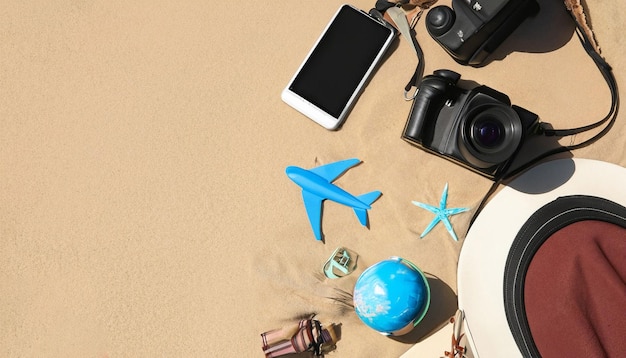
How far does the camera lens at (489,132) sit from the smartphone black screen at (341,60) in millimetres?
255

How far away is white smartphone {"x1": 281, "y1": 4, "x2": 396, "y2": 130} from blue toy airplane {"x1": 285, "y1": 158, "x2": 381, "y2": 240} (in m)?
0.08

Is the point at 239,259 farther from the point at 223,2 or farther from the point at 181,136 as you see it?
the point at 223,2

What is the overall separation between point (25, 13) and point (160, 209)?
501 millimetres

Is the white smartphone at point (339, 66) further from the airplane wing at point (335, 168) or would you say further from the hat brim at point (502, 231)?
the hat brim at point (502, 231)

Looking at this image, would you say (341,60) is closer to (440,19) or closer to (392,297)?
(440,19)

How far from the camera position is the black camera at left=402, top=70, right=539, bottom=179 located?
0.92 meters

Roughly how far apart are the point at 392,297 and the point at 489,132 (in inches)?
12.5

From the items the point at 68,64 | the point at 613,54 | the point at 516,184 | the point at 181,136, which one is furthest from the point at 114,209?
the point at 613,54

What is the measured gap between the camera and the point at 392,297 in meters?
0.90

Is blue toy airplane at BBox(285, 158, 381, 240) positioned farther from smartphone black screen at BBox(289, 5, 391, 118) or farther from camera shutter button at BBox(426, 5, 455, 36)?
camera shutter button at BBox(426, 5, 455, 36)

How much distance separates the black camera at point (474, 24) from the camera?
96 centimetres

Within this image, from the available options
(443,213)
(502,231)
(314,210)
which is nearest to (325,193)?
(314,210)

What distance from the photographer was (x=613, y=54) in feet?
3.48

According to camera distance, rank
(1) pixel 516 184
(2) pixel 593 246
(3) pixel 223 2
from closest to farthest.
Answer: (2) pixel 593 246, (1) pixel 516 184, (3) pixel 223 2
